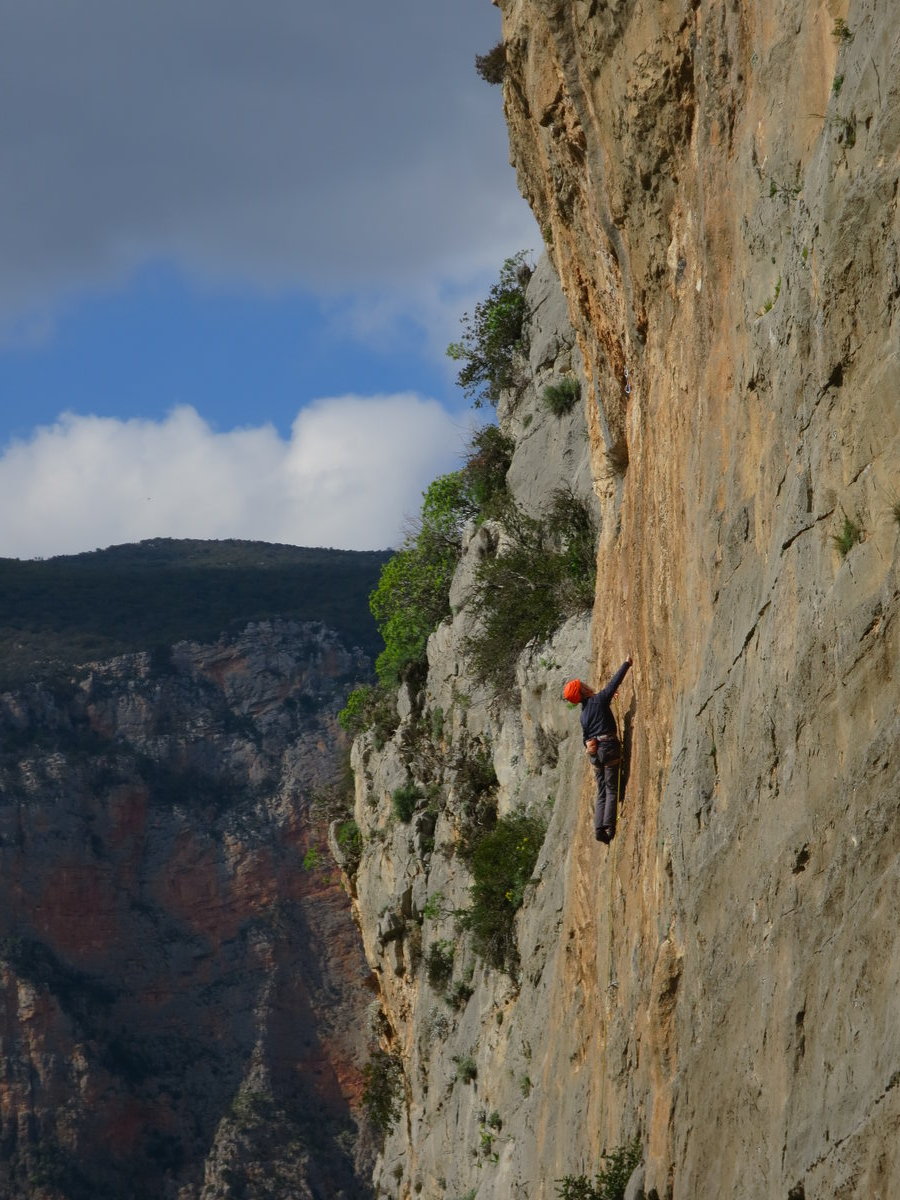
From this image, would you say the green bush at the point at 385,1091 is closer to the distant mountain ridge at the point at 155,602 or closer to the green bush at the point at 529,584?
the green bush at the point at 529,584

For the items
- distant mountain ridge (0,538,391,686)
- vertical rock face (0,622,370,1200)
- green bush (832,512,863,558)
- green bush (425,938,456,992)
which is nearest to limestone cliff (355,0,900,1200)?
green bush (832,512,863,558)

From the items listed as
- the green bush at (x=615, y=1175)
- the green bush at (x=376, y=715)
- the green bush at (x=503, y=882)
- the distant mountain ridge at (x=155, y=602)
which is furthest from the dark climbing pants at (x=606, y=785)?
the distant mountain ridge at (x=155, y=602)

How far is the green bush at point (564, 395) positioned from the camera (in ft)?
86.8

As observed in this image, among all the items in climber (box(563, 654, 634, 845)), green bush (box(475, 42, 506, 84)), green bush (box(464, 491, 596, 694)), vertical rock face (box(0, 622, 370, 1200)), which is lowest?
vertical rock face (box(0, 622, 370, 1200))

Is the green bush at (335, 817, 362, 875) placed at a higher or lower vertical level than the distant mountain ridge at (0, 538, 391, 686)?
lower

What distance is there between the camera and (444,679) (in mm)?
28672

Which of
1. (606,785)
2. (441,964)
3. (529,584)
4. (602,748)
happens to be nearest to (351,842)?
(441,964)

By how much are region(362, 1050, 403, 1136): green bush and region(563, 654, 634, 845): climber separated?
61.4 ft

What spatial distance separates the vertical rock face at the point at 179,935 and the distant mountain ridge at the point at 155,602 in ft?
5.99

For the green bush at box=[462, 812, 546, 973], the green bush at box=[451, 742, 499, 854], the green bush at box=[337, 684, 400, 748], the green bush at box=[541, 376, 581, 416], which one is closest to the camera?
the green bush at box=[462, 812, 546, 973]

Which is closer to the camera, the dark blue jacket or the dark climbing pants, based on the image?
the dark blue jacket

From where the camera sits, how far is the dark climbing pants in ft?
49.9

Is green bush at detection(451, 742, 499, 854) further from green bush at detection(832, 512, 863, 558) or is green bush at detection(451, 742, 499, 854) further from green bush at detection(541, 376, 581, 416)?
green bush at detection(832, 512, 863, 558)

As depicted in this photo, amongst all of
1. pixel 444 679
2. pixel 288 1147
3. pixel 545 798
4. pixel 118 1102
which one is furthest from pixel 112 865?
pixel 545 798
